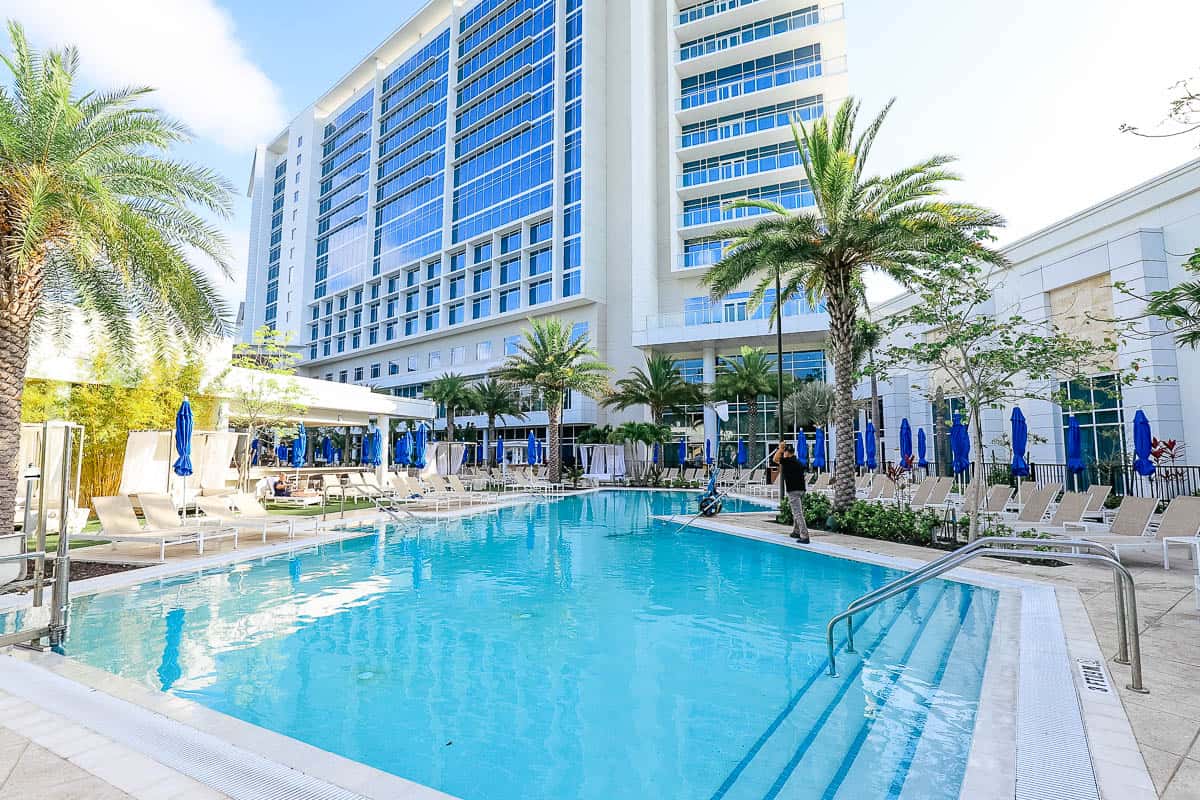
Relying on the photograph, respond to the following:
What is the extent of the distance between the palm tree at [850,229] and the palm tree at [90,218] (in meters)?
11.2

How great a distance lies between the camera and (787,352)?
3666 cm

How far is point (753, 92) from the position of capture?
36906 mm

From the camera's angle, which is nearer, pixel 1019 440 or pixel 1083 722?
pixel 1083 722

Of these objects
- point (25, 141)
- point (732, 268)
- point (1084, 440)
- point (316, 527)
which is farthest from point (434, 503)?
point (1084, 440)

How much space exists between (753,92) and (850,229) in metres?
28.9

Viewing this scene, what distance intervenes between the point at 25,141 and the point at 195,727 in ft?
28.6

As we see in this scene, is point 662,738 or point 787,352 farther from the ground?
point 787,352

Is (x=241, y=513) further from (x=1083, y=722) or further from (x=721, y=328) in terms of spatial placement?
(x=721, y=328)

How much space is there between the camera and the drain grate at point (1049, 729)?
2828mm

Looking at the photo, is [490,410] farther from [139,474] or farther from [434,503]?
[139,474]

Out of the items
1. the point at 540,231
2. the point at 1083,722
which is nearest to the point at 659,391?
the point at 540,231

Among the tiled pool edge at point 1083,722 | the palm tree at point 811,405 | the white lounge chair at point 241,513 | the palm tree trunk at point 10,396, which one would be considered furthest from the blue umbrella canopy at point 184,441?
the palm tree at point 811,405

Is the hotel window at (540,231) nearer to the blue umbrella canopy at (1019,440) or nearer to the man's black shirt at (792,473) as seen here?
the man's black shirt at (792,473)

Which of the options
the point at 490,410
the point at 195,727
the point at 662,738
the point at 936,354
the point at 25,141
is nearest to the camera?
the point at 195,727
